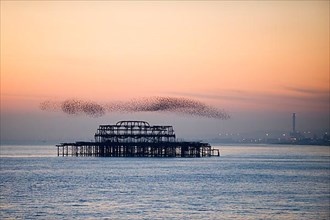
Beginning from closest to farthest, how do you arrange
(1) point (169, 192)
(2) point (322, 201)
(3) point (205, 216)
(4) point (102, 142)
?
(3) point (205, 216) → (2) point (322, 201) → (1) point (169, 192) → (4) point (102, 142)

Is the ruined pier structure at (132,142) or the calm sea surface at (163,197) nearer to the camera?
the calm sea surface at (163,197)

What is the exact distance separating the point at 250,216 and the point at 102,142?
300 ft

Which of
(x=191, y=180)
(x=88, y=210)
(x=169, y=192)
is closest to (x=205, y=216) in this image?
(x=88, y=210)

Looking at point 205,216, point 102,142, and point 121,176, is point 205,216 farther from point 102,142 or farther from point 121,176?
point 102,142

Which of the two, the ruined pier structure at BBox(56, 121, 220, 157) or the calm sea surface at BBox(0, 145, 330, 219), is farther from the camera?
the ruined pier structure at BBox(56, 121, 220, 157)

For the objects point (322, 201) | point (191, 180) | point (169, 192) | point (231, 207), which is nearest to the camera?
point (231, 207)

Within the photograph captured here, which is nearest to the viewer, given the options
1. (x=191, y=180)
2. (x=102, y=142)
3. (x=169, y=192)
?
(x=169, y=192)

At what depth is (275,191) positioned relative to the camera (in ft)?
196

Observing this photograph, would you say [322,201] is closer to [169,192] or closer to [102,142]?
[169,192]

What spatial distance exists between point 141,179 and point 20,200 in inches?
920

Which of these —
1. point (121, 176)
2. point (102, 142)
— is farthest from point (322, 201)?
point (102, 142)

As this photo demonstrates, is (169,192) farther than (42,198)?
Yes

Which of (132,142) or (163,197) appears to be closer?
(163,197)

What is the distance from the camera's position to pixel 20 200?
51.4m
